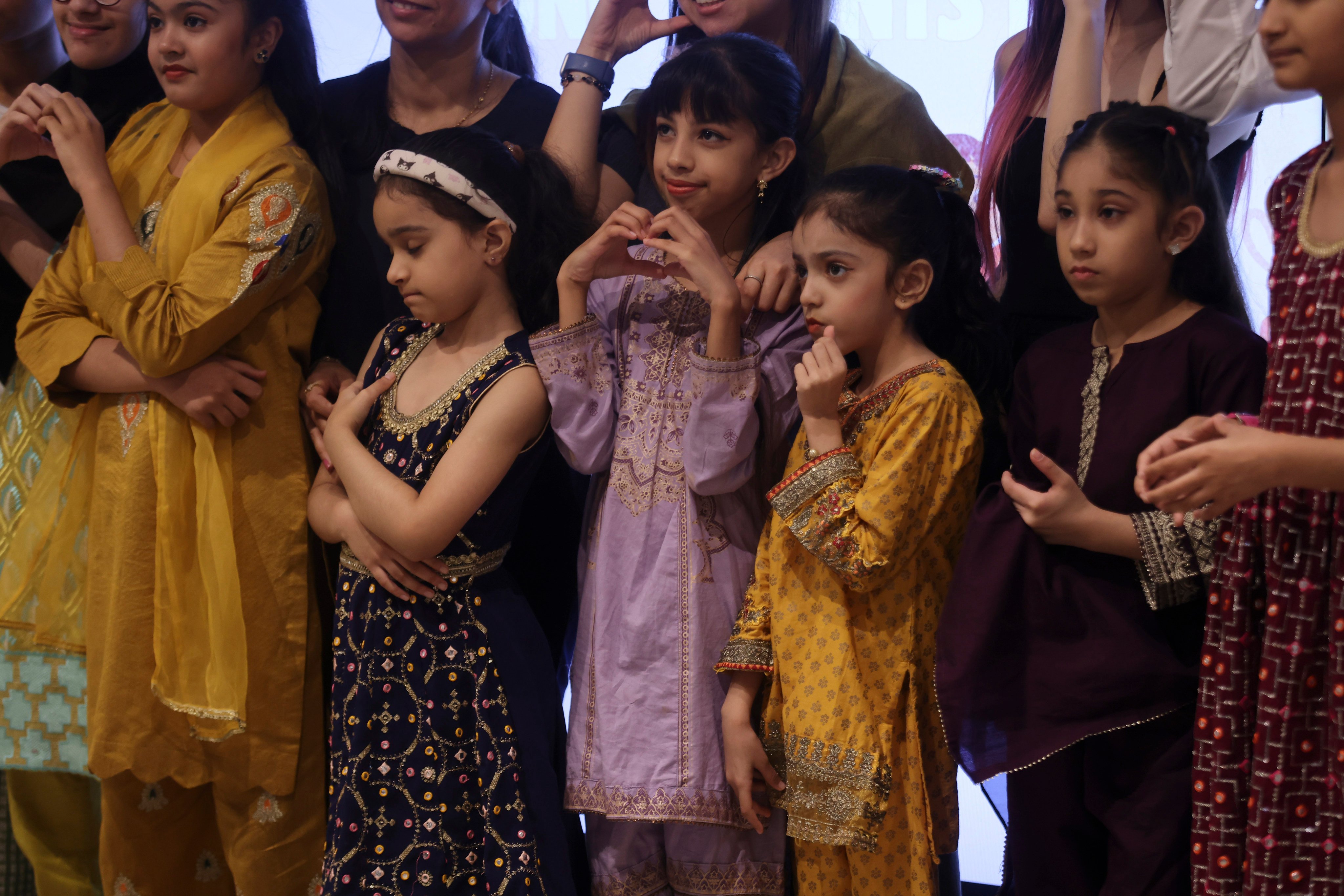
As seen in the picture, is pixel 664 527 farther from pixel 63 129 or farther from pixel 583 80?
pixel 63 129

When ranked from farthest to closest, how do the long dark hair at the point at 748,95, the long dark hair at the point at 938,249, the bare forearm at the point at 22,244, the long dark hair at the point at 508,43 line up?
the long dark hair at the point at 508,43 < the bare forearm at the point at 22,244 < the long dark hair at the point at 748,95 < the long dark hair at the point at 938,249

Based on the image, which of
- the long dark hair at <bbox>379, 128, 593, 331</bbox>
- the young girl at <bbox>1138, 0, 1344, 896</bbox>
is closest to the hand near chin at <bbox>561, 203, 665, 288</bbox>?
the long dark hair at <bbox>379, 128, 593, 331</bbox>

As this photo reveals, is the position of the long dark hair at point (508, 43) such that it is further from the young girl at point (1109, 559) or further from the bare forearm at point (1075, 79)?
the young girl at point (1109, 559)

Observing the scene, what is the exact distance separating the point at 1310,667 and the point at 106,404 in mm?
2021

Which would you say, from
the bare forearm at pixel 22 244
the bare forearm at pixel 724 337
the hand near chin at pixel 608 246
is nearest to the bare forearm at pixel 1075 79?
the bare forearm at pixel 724 337

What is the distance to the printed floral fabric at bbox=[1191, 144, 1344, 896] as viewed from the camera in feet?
4.54

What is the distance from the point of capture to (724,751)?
6.23ft

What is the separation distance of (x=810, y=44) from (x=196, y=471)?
140cm

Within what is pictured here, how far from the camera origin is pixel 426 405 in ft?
6.63

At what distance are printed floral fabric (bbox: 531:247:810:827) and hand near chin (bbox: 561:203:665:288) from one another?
3.3 inches

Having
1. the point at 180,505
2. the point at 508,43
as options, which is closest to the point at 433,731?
the point at 180,505

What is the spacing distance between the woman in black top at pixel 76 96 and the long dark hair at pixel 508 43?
0.71 metres

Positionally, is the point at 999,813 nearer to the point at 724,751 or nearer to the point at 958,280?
the point at 724,751

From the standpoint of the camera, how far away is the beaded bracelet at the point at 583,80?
2295 mm
